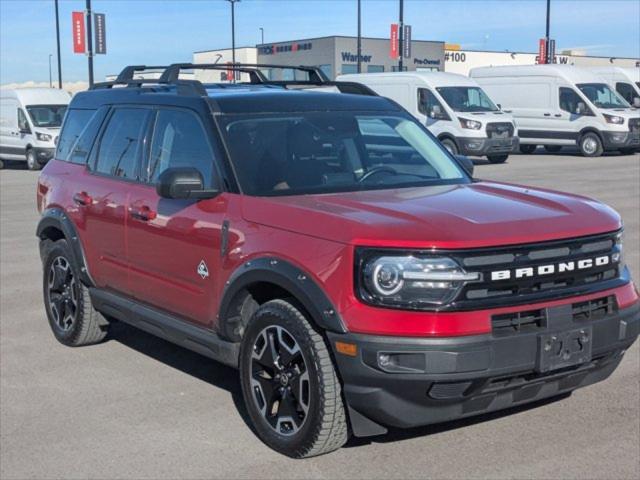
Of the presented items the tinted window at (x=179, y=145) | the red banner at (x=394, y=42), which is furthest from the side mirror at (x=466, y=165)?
the red banner at (x=394, y=42)

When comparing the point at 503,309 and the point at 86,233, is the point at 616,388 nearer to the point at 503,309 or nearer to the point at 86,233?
the point at 503,309

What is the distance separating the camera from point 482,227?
13.8 ft

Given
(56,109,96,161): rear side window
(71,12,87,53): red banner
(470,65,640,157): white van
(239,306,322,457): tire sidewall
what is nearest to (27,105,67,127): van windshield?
(71,12,87,53): red banner

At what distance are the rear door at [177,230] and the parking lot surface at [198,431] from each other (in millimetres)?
590

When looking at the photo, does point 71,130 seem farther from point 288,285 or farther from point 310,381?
point 310,381

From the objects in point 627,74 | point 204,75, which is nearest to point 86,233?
point 627,74

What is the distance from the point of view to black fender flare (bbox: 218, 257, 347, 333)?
166 inches

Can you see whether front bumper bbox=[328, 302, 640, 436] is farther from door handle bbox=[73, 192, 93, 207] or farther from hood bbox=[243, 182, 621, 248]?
door handle bbox=[73, 192, 93, 207]

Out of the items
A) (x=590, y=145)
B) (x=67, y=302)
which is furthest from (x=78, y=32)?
(x=67, y=302)

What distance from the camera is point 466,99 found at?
82.9 ft

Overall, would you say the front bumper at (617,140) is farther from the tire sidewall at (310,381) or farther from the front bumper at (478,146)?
the tire sidewall at (310,381)

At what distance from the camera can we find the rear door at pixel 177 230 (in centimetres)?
507

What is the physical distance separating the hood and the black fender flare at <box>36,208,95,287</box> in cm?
202

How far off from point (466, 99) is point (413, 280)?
2186cm
